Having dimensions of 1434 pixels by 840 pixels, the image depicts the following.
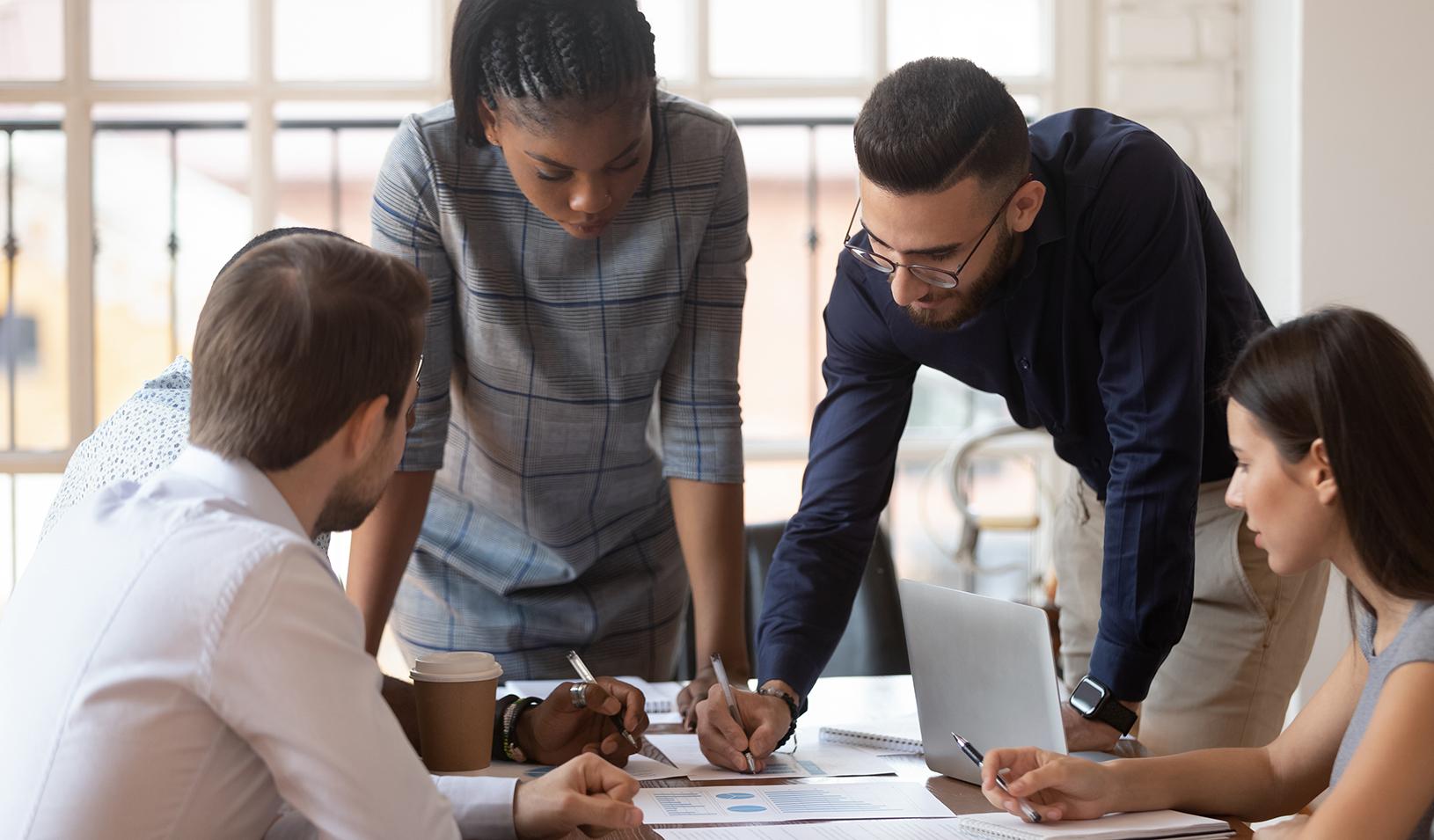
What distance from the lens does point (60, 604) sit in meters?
0.97

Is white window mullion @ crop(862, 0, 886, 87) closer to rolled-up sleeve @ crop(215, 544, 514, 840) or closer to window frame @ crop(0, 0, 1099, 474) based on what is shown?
window frame @ crop(0, 0, 1099, 474)

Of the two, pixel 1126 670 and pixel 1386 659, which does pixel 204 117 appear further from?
pixel 1386 659

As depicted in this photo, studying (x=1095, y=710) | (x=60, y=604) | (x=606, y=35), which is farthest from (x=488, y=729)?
(x=606, y=35)

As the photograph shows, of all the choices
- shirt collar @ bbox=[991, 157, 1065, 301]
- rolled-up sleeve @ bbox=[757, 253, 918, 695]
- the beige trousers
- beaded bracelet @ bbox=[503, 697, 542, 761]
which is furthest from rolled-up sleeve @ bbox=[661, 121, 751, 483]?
the beige trousers

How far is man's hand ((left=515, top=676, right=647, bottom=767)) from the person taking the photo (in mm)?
1406

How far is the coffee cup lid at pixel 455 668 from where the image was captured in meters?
1.35

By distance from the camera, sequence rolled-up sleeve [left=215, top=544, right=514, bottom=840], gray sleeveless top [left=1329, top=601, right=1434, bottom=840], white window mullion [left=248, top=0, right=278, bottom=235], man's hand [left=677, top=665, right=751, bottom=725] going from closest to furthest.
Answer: rolled-up sleeve [left=215, top=544, right=514, bottom=840]
gray sleeveless top [left=1329, top=601, right=1434, bottom=840]
man's hand [left=677, top=665, right=751, bottom=725]
white window mullion [left=248, top=0, right=278, bottom=235]

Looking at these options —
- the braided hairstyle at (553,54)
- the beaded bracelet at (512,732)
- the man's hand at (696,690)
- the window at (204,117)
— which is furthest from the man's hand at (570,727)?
the window at (204,117)

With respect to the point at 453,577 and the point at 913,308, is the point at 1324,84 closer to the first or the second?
the point at 913,308

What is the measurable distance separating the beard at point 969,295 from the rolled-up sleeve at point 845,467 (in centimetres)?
12

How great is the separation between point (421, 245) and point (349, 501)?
0.68 meters

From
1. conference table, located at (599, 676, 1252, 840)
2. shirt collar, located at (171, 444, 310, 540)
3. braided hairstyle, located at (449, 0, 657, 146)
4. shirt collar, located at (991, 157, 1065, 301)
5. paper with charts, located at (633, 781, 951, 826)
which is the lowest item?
conference table, located at (599, 676, 1252, 840)

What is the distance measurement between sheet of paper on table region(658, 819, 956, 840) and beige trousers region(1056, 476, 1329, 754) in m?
0.64

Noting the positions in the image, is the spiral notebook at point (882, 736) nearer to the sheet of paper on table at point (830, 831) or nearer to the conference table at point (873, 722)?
the conference table at point (873, 722)
